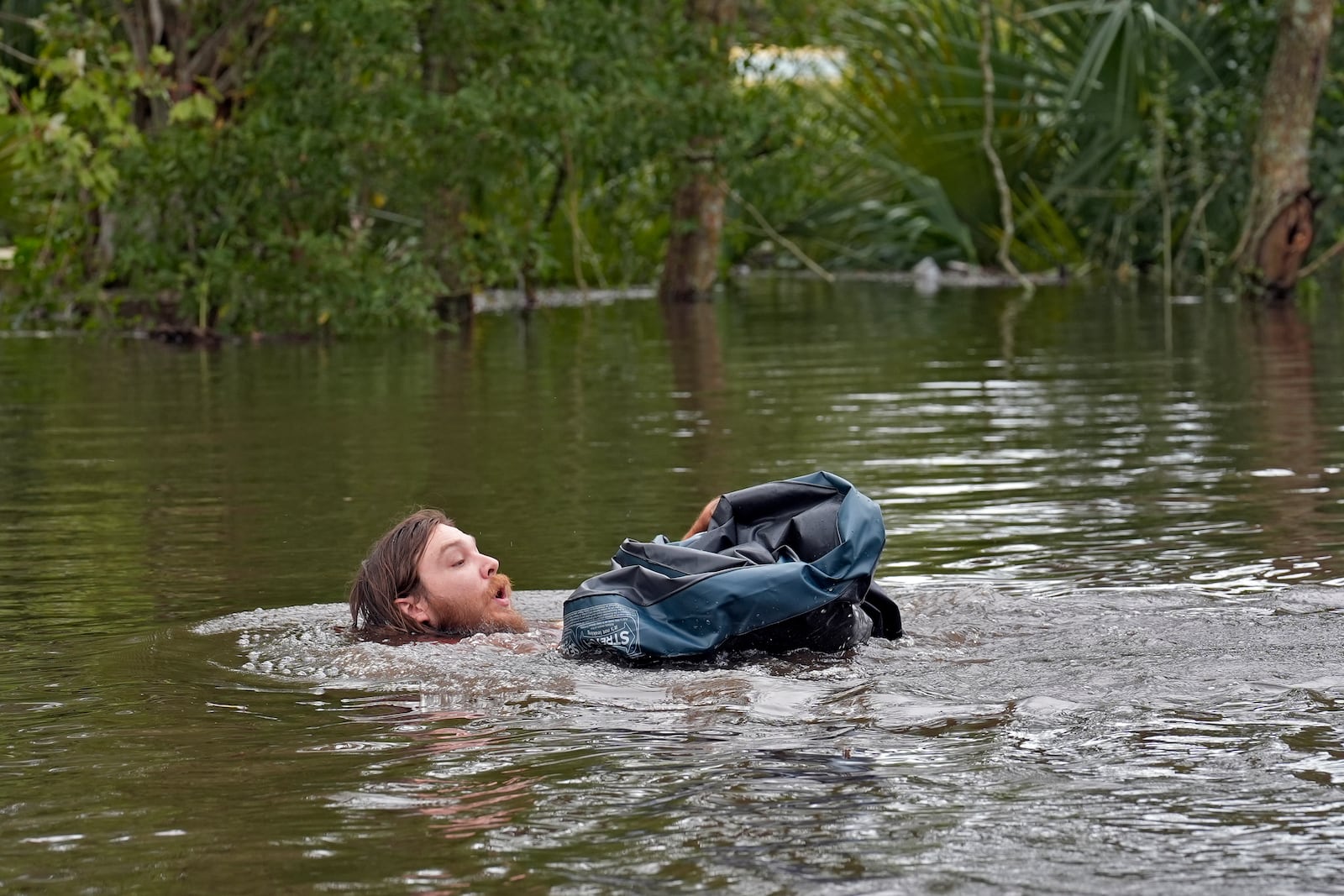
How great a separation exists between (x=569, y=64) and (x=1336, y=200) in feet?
26.8

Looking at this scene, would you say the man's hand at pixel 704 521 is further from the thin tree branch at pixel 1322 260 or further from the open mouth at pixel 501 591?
the thin tree branch at pixel 1322 260

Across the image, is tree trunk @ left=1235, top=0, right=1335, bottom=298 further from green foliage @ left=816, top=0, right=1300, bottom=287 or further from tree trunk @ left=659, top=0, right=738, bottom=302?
tree trunk @ left=659, top=0, right=738, bottom=302

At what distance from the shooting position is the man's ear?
6.21 metres

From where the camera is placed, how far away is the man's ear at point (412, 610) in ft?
20.4

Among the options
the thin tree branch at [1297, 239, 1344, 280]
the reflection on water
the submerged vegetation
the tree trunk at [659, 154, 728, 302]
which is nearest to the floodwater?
the reflection on water

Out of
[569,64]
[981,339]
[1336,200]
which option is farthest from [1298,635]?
[1336,200]

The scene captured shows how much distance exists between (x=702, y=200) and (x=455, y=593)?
17.6 m

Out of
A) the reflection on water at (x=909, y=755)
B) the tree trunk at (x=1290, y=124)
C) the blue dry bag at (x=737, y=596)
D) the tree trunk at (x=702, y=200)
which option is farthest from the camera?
the tree trunk at (x=702, y=200)

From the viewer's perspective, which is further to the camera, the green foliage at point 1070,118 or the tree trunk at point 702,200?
the green foliage at point 1070,118

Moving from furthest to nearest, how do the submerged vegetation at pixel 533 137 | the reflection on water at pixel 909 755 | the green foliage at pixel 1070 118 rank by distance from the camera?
1. the green foliage at pixel 1070 118
2. the submerged vegetation at pixel 533 137
3. the reflection on water at pixel 909 755

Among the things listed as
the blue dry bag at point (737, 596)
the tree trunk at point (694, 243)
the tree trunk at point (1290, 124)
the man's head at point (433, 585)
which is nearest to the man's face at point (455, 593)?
the man's head at point (433, 585)

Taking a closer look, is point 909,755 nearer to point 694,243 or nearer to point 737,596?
point 737,596

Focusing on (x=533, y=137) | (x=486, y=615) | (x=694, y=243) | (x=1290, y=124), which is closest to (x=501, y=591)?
(x=486, y=615)

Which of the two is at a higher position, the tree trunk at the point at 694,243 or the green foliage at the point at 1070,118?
the green foliage at the point at 1070,118
